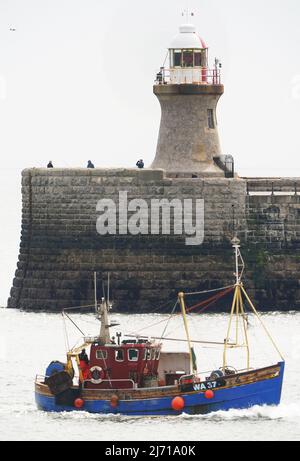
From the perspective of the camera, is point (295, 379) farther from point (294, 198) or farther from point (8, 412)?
point (294, 198)

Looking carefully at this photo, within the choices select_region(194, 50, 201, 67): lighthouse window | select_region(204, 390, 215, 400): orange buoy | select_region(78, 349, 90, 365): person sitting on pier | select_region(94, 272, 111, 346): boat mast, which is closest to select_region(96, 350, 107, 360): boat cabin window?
select_region(94, 272, 111, 346): boat mast

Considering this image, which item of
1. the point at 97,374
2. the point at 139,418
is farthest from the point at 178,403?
the point at 97,374

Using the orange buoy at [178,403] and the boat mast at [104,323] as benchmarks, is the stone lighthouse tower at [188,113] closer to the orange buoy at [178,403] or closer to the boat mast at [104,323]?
the boat mast at [104,323]

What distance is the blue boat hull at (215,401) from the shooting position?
59.6 metres

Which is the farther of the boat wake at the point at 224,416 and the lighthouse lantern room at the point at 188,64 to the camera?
the lighthouse lantern room at the point at 188,64

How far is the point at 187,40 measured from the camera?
79625 millimetres

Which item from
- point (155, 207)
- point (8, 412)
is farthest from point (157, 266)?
point (8, 412)

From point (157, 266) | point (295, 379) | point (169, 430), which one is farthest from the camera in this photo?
point (157, 266)

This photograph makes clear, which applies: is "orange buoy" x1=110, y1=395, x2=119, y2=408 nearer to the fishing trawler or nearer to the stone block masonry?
the fishing trawler

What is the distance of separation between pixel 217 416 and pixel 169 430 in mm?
1591

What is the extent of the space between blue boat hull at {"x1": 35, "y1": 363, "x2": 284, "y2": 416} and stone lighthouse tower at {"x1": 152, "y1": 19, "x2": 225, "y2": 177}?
1955 cm

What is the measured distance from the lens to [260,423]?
59469 millimetres

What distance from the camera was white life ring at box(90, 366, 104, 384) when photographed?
6059cm

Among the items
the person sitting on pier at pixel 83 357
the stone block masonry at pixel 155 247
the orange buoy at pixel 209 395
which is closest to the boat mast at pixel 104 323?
the person sitting on pier at pixel 83 357
